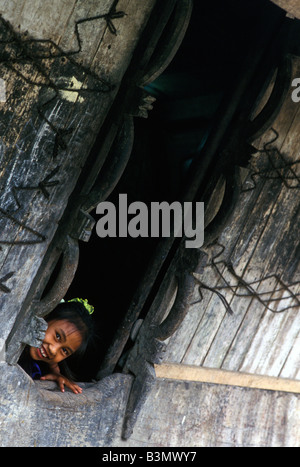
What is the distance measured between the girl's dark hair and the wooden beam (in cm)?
45

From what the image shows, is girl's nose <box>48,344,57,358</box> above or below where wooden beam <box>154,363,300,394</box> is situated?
below

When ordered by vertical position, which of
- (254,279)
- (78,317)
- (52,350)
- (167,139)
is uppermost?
(167,139)

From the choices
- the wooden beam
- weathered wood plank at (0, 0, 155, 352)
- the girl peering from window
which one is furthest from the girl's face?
the wooden beam

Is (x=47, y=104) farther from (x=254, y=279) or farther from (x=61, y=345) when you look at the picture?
(x=254, y=279)

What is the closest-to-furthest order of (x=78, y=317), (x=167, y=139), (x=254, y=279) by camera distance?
1. (x=78, y=317)
2. (x=254, y=279)
3. (x=167, y=139)

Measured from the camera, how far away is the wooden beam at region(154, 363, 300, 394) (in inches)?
150

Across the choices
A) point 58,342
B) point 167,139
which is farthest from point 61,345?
point 167,139

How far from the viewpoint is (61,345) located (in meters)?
3.45

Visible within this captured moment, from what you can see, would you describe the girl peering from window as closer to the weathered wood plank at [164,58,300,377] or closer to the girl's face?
the girl's face

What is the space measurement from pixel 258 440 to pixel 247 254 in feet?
4.47

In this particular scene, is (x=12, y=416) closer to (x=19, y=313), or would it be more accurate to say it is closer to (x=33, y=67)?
(x=19, y=313)

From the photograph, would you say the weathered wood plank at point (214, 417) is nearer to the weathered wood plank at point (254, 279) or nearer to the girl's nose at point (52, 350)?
the weathered wood plank at point (254, 279)

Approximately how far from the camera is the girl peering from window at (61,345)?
3418mm

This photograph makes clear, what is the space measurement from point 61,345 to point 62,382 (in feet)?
0.65
